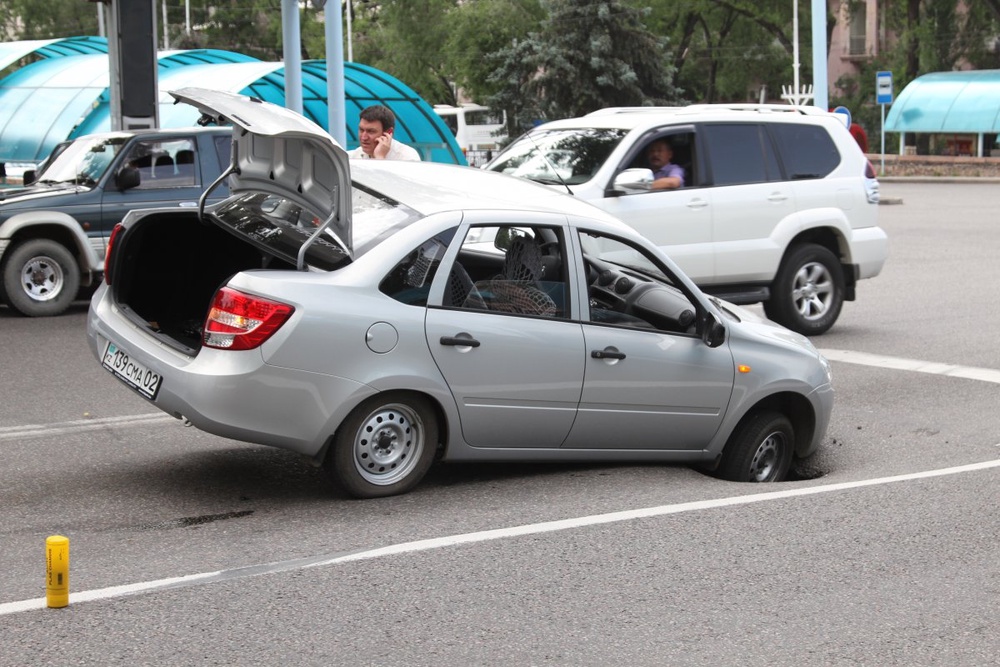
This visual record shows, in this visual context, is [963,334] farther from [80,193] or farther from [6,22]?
[6,22]

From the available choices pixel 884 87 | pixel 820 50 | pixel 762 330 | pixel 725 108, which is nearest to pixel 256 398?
pixel 762 330

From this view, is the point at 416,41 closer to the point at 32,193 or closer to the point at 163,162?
the point at 163,162

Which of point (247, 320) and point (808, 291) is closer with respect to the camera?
point (247, 320)

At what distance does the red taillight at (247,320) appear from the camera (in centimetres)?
619

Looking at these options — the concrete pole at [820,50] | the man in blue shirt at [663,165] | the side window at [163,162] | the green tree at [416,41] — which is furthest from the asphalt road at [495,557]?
the green tree at [416,41]

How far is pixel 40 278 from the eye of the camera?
1394 cm

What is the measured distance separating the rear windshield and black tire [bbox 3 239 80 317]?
7207mm

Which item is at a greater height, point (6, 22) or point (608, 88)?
point (6, 22)

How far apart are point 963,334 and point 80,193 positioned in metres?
8.52

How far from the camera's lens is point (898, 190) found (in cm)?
4019

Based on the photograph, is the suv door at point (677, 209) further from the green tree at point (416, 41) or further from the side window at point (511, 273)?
the green tree at point (416, 41)

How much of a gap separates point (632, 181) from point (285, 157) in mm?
4614

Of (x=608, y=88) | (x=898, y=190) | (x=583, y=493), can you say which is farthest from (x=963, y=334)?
(x=608, y=88)

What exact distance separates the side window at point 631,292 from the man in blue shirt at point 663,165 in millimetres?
4789
